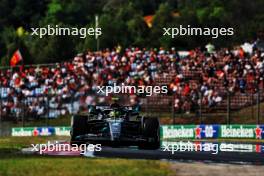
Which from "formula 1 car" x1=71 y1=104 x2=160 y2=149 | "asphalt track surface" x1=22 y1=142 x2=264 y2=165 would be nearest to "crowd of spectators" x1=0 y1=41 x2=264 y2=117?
"formula 1 car" x1=71 y1=104 x2=160 y2=149

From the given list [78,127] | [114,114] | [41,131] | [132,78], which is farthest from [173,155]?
[41,131]

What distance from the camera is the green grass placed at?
41.3 feet

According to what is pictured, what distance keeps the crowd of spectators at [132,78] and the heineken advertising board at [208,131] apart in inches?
49.3

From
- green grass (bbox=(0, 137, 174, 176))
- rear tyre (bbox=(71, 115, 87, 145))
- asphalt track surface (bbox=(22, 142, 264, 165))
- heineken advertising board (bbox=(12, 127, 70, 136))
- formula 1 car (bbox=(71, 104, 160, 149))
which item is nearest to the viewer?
green grass (bbox=(0, 137, 174, 176))

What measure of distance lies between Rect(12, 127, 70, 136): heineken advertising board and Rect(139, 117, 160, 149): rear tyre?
13.5 meters

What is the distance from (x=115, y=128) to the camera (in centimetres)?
1845

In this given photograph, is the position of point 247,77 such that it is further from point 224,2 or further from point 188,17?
point 224,2

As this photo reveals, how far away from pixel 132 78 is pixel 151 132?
15.3 m

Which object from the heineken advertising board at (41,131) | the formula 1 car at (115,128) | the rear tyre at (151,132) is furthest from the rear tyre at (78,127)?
the heineken advertising board at (41,131)

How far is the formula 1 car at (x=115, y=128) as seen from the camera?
18.4 meters

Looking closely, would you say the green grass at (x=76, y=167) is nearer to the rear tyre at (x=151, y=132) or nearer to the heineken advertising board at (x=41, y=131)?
the rear tyre at (x=151, y=132)

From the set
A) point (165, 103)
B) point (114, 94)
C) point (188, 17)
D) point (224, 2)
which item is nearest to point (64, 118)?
point (114, 94)

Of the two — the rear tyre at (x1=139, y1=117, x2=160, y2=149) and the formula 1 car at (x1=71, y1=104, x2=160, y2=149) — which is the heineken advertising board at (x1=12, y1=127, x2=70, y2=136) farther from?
the rear tyre at (x1=139, y1=117, x2=160, y2=149)

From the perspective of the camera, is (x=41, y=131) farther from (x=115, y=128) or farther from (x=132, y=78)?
(x=115, y=128)
